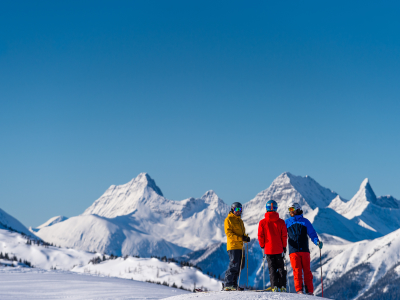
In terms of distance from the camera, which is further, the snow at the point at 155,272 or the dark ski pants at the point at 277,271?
the snow at the point at 155,272

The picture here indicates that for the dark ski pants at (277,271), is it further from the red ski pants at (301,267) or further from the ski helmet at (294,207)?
the ski helmet at (294,207)

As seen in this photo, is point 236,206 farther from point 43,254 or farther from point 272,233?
point 43,254

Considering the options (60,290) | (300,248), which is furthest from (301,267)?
(60,290)

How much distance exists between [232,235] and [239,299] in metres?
3.76

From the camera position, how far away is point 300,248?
61.6 feet

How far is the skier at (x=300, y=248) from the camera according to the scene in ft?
61.0

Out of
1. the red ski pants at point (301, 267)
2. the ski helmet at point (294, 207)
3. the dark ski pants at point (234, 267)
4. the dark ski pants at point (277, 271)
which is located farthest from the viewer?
the ski helmet at point (294, 207)

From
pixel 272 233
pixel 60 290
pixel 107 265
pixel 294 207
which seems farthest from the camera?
pixel 107 265

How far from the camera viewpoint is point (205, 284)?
119 metres

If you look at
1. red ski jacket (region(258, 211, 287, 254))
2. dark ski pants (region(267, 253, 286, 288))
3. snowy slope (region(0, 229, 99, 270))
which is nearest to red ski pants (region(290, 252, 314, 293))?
dark ski pants (region(267, 253, 286, 288))

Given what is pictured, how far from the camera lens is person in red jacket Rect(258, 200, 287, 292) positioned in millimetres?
18141

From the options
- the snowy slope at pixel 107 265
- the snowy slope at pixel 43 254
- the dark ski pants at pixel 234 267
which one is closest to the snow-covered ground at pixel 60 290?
the dark ski pants at pixel 234 267

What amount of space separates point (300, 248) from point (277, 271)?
55.8 inches

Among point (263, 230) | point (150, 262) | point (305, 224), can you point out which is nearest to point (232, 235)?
point (263, 230)
